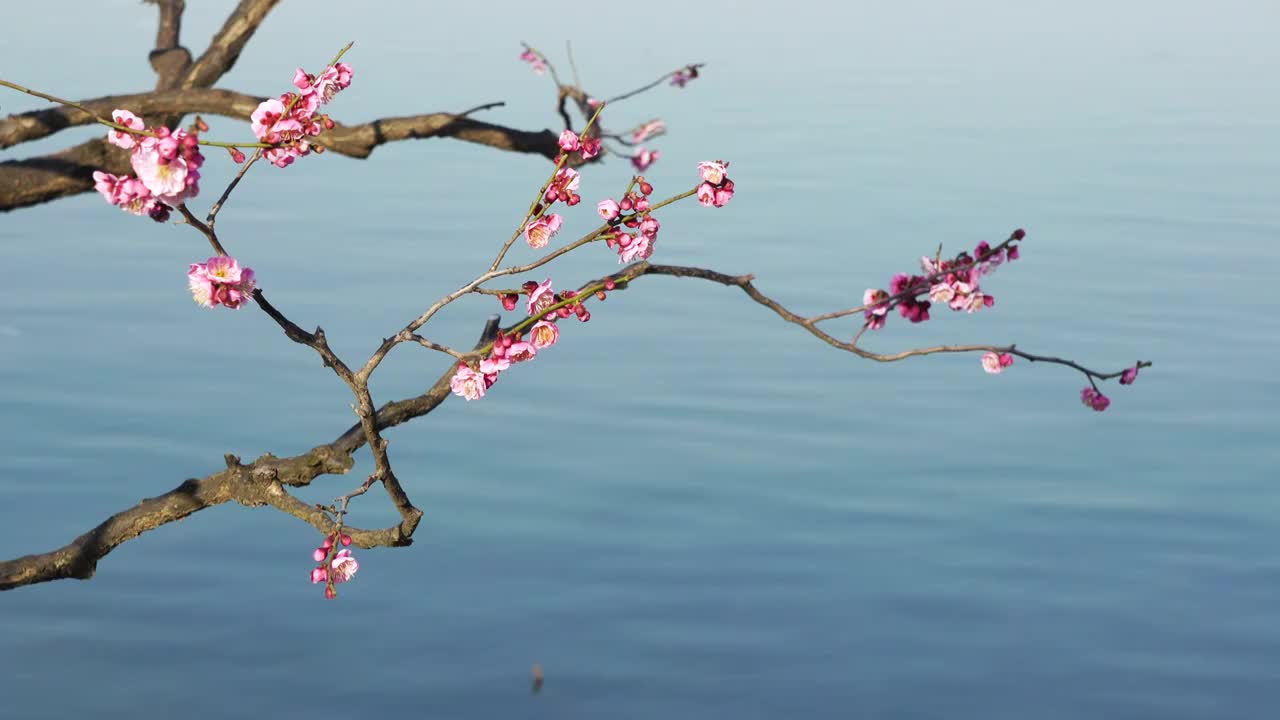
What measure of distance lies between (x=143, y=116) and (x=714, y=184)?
420 centimetres

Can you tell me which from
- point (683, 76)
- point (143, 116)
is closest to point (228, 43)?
point (143, 116)

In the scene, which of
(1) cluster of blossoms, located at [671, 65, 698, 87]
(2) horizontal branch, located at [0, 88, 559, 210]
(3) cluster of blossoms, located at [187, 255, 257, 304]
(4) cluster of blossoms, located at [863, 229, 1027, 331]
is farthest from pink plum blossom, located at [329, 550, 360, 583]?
(1) cluster of blossoms, located at [671, 65, 698, 87]

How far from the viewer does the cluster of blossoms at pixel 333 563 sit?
5181 mm

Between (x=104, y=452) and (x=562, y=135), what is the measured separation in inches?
413

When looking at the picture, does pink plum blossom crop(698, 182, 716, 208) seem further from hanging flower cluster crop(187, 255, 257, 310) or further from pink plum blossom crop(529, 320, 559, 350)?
hanging flower cluster crop(187, 255, 257, 310)

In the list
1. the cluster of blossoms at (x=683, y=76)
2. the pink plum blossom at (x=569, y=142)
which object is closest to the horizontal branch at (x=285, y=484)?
the pink plum blossom at (x=569, y=142)

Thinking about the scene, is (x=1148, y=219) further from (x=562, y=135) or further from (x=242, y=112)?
(x=562, y=135)

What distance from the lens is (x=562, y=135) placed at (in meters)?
5.26

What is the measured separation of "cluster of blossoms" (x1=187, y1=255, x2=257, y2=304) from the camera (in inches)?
184

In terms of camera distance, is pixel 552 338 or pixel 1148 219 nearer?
pixel 552 338

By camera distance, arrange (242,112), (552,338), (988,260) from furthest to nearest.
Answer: (242,112) < (988,260) < (552,338)

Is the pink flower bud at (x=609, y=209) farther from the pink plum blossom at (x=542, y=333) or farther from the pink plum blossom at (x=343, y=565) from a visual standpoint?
the pink plum blossom at (x=343, y=565)

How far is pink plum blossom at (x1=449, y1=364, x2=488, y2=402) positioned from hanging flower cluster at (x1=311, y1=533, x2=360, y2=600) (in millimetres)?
627

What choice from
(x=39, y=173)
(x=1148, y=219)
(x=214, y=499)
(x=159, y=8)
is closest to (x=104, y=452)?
(x=159, y=8)
